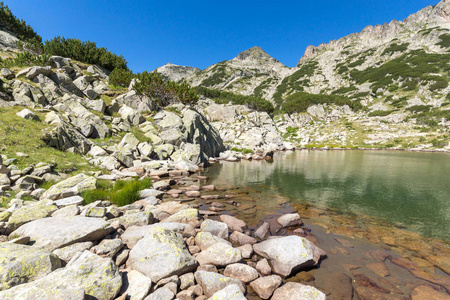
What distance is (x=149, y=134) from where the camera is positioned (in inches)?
1291

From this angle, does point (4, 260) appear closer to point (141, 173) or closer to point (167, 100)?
point (141, 173)

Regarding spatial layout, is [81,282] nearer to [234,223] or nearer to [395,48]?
[234,223]

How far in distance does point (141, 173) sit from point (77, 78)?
2988cm

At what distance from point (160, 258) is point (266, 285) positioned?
11.8 feet

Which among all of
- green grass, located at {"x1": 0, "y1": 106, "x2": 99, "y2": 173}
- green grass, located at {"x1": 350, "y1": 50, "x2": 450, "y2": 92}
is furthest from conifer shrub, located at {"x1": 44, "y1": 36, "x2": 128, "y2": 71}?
green grass, located at {"x1": 350, "y1": 50, "x2": 450, "y2": 92}

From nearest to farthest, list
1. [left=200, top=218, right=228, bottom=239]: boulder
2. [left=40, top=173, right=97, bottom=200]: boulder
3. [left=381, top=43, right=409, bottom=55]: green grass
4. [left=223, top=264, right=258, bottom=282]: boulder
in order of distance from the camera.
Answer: [left=223, top=264, right=258, bottom=282]: boulder
[left=200, top=218, right=228, bottom=239]: boulder
[left=40, top=173, right=97, bottom=200]: boulder
[left=381, top=43, right=409, bottom=55]: green grass

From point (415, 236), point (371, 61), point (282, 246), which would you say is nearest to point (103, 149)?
point (282, 246)

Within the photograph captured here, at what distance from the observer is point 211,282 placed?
5.99 metres

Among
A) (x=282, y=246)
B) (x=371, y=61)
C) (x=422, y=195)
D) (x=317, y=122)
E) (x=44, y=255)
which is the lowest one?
(x=422, y=195)

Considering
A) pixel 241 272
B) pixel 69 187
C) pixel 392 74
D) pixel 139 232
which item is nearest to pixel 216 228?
→ pixel 241 272

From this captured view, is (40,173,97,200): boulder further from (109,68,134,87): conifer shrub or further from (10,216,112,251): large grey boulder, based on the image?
(109,68,134,87): conifer shrub

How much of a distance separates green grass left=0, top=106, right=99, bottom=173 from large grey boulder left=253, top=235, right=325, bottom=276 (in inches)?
665

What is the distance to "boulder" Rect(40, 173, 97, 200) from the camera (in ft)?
36.5

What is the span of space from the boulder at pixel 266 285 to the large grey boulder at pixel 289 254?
760 millimetres
